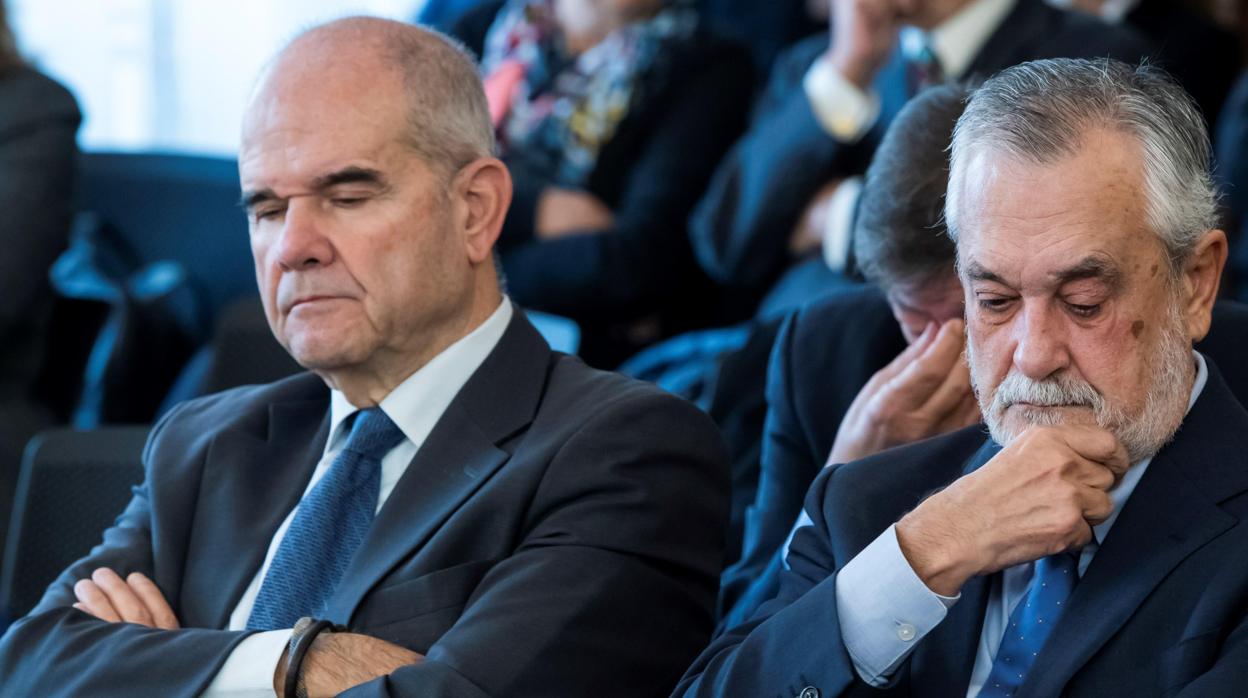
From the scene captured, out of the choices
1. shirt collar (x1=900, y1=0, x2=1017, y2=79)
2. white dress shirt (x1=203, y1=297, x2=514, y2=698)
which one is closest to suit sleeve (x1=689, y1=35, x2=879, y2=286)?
shirt collar (x1=900, y1=0, x2=1017, y2=79)

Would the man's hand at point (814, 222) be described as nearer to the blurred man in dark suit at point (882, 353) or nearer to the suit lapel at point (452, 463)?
the blurred man in dark suit at point (882, 353)

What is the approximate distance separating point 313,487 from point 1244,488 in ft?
3.96

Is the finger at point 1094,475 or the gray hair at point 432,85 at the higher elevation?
the gray hair at point 432,85

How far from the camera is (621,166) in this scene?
4.15m

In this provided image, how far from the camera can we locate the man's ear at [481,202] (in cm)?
237

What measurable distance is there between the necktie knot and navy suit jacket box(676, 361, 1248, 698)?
58 centimetres

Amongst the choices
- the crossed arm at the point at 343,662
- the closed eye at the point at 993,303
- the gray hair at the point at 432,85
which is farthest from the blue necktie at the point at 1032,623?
the gray hair at the point at 432,85

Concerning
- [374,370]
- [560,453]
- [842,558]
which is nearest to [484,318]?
[374,370]

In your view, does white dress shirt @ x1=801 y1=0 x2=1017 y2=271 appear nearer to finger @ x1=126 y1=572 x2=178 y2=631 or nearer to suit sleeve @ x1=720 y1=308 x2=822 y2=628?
suit sleeve @ x1=720 y1=308 x2=822 y2=628

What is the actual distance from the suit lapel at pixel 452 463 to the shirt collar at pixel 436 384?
0.11ft

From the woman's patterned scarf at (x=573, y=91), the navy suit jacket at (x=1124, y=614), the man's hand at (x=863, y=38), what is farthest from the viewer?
the woman's patterned scarf at (x=573, y=91)

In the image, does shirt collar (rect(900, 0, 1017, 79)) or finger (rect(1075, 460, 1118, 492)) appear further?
shirt collar (rect(900, 0, 1017, 79))

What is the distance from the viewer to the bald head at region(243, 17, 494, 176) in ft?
7.57

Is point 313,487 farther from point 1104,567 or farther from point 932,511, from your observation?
point 1104,567
